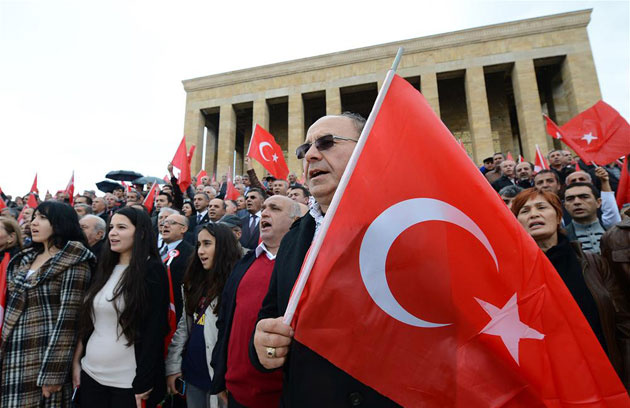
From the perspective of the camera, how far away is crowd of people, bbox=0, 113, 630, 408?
1.80 m

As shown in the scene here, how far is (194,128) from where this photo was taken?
1006 inches

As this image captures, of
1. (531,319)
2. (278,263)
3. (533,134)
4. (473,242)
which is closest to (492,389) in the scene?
(531,319)

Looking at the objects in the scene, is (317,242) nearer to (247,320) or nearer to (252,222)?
(247,320)

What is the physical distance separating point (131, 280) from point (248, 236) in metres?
3.09

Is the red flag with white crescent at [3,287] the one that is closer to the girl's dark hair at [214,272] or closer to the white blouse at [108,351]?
the white blouse at [108,351]

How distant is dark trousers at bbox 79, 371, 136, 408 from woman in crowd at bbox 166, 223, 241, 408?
0.43m

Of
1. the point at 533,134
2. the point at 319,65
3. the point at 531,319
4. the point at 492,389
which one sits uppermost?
the point at 319,65

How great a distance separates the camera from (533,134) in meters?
19.0

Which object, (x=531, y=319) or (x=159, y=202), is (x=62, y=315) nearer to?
(x=531, y=319)

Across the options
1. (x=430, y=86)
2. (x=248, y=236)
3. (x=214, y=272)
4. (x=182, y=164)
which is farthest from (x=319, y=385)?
→ (x=430, y=86)

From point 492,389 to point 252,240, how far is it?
469 cm

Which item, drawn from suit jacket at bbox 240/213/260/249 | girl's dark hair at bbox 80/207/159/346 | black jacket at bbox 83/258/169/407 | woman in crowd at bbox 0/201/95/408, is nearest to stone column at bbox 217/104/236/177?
suit jacket at bbox 240/213/260/249

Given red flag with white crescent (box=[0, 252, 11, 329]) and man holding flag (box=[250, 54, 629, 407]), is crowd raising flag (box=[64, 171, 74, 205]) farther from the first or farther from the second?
man holding flag (box=[250, 54, 629, 407])

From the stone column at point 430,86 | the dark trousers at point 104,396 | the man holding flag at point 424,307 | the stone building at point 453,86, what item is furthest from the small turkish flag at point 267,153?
the stone column at point 430,86
